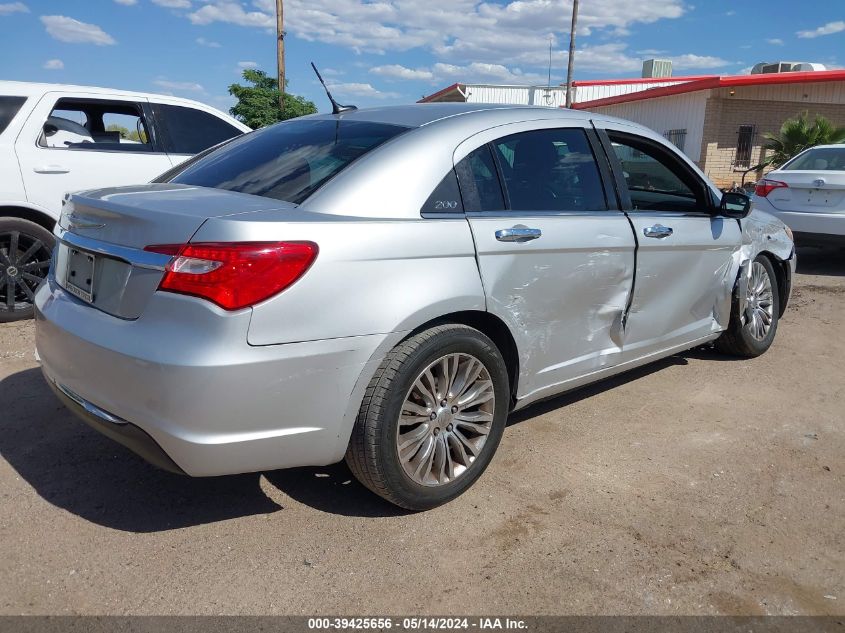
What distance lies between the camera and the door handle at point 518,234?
10.2ft

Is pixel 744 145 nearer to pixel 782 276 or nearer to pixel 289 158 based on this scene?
pixel 782 276

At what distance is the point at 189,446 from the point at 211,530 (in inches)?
24.8

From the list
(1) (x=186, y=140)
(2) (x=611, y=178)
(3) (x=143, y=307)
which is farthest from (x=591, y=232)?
(1) (x=186, y=140)

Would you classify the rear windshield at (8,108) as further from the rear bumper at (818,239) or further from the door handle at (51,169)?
the rear bumper at (818,239)

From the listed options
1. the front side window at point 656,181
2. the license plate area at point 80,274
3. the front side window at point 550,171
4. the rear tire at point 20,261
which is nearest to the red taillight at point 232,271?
the license plate area at point 80,274

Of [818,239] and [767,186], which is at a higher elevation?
[767,186]

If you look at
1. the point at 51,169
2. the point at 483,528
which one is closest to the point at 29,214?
the point at 51,169

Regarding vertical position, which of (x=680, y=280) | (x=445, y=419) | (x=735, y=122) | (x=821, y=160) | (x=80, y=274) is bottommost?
(x=445, y=419)

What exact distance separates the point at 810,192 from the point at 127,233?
323 inches

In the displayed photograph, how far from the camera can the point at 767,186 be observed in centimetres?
902

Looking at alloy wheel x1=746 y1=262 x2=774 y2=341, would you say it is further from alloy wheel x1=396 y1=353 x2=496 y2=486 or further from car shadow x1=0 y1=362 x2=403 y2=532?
car shadow x1=0 y1=362 x2=403 y2=532

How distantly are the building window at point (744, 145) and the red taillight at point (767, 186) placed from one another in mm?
13754

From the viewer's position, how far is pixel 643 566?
2.71m

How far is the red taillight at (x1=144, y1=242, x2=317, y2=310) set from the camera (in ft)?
7.86
